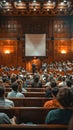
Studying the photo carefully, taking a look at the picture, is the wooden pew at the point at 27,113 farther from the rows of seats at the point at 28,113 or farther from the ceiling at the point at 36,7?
the ceiling at the point at 36,7

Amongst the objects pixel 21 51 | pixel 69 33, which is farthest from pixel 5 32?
pixel 69 33

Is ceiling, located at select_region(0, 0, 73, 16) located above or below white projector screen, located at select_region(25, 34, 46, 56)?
above

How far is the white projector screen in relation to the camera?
2198cm

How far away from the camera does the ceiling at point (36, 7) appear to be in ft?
58.5

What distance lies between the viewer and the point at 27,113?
158 inches

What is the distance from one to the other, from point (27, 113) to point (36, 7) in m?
16.1

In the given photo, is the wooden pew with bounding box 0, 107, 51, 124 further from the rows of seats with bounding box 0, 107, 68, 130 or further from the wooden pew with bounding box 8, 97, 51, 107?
the wooden pew with bounding box 8, 97, 51, 107

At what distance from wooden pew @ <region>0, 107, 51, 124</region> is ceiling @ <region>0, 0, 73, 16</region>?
1371cm

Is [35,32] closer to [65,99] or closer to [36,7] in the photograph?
[36,7]

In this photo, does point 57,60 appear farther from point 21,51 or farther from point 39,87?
point 39,87

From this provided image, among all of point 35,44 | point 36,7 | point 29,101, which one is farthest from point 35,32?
point 29,101

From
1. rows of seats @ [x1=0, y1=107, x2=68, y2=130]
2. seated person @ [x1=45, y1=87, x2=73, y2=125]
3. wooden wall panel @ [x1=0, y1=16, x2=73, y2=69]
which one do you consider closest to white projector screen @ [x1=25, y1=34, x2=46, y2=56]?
wooden wall panel @ [x1=0, y1=16, x2=73, y2=69]

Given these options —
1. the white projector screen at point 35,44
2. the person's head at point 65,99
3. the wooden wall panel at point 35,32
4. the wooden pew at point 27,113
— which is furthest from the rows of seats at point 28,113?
the wooden wall panel at point 35,32

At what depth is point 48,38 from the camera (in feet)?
73.5
